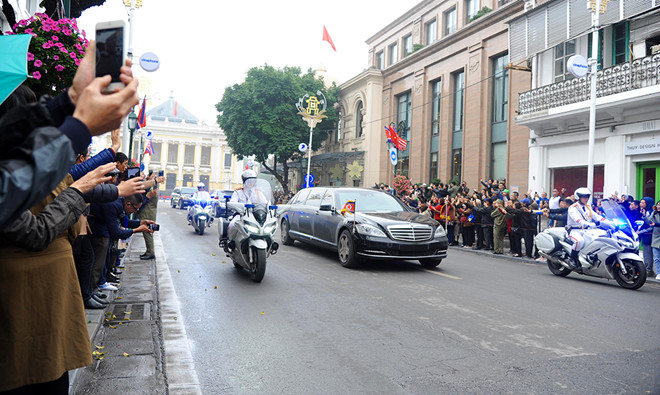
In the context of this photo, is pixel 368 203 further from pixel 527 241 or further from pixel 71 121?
pixel 71 121

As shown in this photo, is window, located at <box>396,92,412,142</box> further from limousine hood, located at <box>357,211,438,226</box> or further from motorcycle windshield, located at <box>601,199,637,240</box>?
motorcycle windshield, located at <box>601,199,637,240</box>

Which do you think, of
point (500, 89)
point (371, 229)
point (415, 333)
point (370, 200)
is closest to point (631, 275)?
point (371, 229)

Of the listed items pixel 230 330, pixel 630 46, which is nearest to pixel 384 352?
pixel 230 330

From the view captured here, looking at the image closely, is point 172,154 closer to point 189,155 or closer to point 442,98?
point 189,155

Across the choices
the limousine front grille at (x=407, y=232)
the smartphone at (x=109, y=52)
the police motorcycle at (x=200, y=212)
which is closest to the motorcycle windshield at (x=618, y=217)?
the limousine front grille at (x=407, y=232)

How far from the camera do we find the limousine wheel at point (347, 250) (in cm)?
1004

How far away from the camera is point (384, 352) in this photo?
15.3 ft

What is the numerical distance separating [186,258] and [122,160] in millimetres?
5734

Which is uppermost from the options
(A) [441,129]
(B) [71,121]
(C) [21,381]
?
(A) [441,129]

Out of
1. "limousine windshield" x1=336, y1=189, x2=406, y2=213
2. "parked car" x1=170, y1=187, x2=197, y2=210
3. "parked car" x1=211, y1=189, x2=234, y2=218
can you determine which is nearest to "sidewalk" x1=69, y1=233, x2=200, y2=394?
"parked car" x1=211, y1=189, x2=234, y2=218

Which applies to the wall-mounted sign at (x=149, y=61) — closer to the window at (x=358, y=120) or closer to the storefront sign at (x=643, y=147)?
the storefront sign at (x=643, y=147)

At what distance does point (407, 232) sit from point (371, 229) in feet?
2.32

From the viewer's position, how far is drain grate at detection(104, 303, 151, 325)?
556cm

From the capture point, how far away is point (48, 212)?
230 centimetres
